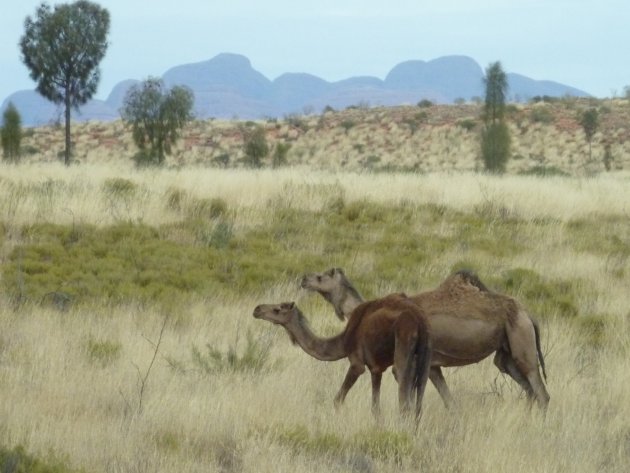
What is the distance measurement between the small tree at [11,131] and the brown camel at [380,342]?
2870 centimetres

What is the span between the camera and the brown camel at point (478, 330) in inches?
265

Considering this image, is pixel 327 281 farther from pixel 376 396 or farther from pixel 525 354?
pixel 525 354

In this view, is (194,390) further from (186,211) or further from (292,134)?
(292,134)

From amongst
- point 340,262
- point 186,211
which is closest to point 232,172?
point 186,211

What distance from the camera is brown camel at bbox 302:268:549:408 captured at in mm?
6738

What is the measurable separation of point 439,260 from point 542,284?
1.86m

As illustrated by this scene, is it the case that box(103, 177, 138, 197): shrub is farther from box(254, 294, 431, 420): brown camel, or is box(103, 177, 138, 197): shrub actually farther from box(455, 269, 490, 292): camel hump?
box(455, 269, 490, 292): camel hump

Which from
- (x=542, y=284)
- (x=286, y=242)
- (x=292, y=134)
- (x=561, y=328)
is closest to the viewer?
(x=561, y=328)

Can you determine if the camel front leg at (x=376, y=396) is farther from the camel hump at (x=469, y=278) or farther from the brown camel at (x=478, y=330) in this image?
the camel hump at (x=469, y=278)

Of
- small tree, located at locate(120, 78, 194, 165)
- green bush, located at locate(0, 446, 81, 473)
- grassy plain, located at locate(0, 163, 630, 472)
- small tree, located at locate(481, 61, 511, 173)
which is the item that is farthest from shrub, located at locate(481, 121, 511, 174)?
green bush, located at locate(0, 446, 81, 473)

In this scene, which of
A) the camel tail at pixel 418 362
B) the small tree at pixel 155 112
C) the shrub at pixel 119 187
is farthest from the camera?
the small tree at pixel 155 112

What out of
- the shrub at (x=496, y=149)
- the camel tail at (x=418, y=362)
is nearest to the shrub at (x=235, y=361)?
the camel tail at (x=418, y=362)

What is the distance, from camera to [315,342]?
7.05 meters

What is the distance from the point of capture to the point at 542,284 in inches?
524
